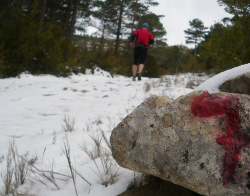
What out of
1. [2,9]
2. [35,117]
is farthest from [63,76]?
[2,9]

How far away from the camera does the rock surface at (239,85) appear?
1.00m

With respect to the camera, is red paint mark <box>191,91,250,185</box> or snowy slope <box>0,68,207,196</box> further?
snowy slope <box>0,68,207,196</box>

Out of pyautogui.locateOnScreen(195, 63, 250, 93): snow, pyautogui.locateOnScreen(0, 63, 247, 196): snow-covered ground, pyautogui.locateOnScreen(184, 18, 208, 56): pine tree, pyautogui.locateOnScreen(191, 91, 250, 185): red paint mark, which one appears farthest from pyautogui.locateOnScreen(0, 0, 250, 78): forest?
pyautogui.locateOnScreen(184, 18, 208, 56): pine tree

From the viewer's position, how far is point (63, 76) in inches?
288

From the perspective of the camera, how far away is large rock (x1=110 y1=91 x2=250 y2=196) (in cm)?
63

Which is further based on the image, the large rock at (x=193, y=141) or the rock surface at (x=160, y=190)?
the rock surface at (x=160, y=190)

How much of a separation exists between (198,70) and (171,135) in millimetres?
11331

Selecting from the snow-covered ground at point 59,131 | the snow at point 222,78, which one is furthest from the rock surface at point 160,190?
the snow at point 222,78

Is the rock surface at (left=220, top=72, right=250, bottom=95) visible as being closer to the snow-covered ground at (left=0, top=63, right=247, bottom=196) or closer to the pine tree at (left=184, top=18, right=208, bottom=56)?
the snow-covered ground at (left=0, top=63, right=247, bottom=196)

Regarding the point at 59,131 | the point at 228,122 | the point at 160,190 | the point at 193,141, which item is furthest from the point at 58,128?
the point at 228,122

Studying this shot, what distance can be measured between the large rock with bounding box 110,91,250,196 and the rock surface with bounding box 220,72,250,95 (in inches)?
16.3

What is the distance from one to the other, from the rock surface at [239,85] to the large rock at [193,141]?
414 mm

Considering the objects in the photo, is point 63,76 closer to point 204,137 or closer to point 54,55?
point 54,55

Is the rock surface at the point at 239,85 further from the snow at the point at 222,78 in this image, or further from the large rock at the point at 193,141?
the large rock at the point at 193,141
